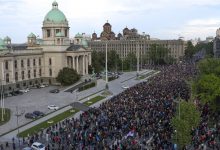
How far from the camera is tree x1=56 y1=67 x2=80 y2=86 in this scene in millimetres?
84688

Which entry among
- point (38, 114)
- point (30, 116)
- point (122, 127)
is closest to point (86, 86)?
point (38, 114)

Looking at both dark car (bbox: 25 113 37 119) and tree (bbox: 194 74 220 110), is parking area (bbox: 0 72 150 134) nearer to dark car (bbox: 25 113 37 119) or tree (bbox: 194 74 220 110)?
dark car (bbox: 25 113 37 119)

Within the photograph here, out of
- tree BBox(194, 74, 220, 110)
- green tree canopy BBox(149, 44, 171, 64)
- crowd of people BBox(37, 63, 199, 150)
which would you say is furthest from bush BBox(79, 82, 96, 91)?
green tree canopy BBox(149, 44, 171, 64)

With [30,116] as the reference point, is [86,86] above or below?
above

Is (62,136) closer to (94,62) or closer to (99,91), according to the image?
(99,91)

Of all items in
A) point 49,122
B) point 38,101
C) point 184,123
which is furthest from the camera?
point 38,101

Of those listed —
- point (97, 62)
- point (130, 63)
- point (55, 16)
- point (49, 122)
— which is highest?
point (55, 16)

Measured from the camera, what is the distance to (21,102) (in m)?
64.8

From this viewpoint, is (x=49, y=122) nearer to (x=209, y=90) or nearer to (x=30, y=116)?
(x=30, y=116)

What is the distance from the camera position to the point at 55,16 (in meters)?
96.1

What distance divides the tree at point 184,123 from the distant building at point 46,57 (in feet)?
169

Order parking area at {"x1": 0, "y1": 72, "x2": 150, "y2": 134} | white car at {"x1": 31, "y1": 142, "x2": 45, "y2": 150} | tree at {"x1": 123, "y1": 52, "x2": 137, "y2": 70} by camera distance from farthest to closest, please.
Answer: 1. tree at {"x1": 123, "y1": 52, "x2": 137, "y2": 70}
2. parking area at {"x1": 0, "y1": 72, "x2": 150, "y2": 134}
3. white car at {"x1": 31, "y1": 142, "x2": 45, "y2": 150}

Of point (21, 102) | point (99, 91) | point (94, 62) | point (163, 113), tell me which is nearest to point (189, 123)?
point (163, 113)

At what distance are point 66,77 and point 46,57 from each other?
11488 mm
